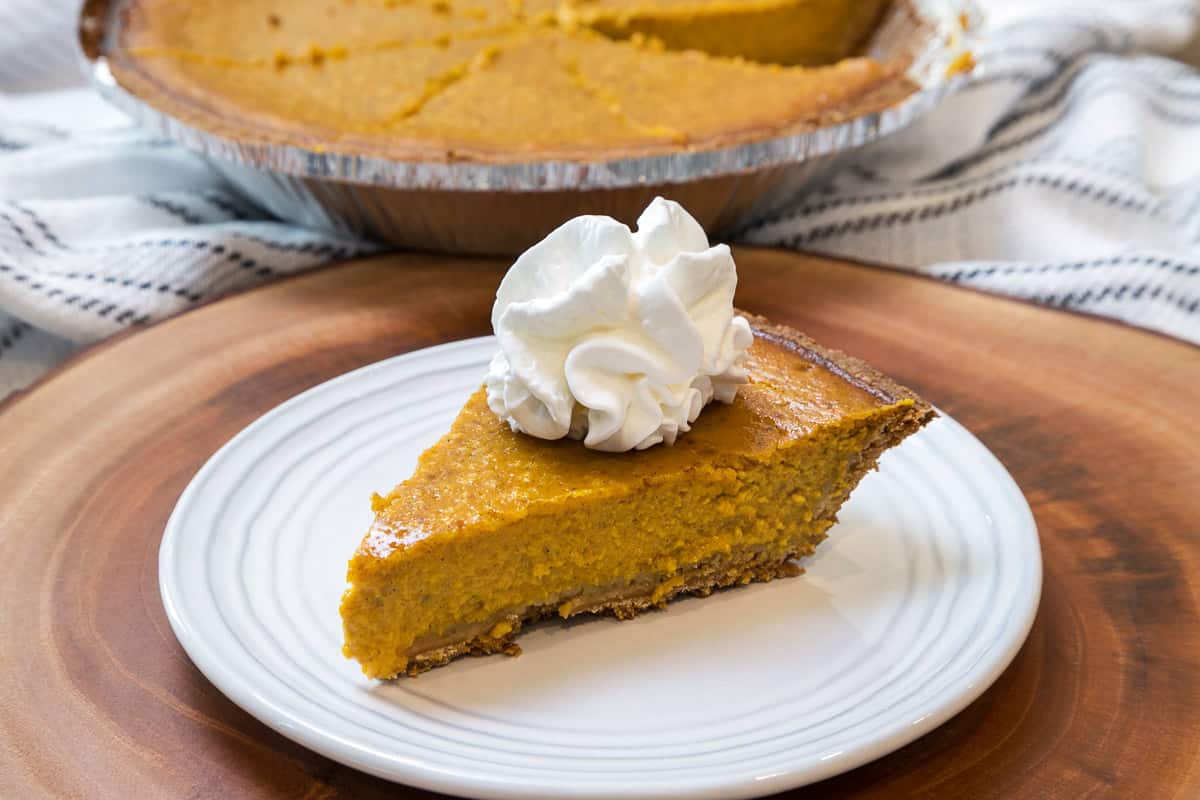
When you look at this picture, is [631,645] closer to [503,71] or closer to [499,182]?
[499,182]

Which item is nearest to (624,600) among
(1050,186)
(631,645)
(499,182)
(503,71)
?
(631,645)

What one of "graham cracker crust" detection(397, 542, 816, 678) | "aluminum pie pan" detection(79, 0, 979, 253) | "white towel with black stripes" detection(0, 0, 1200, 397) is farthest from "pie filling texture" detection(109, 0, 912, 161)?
"graham cracker crust" detection(397, 542, 816, 678)

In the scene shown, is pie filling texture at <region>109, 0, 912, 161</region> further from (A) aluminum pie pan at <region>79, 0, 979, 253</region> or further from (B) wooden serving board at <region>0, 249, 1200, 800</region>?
(B) wooden serving board at <region>0, 249, 1200, 800</region>

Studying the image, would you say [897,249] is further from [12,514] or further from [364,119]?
[12,514]

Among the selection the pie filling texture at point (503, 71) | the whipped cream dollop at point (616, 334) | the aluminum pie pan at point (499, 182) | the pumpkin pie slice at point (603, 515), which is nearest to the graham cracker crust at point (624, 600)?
the pumpkin pie slice at point (603, 515)

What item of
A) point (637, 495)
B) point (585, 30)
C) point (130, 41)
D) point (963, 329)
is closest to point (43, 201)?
point (130, 41)

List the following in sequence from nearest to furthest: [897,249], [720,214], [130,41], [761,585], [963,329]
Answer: [761,585], [963,329], [720,214], [897,249], [130,41]
